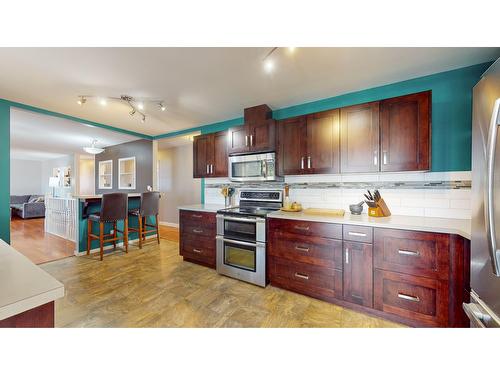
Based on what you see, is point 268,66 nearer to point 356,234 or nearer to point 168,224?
point 356,234

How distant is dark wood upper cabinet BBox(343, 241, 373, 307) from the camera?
1668 mm

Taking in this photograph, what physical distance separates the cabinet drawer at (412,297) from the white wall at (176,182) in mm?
4304

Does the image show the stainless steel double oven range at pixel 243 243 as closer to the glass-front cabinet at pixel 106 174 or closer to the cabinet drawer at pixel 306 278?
the cabinet drawer at pixel 306 278

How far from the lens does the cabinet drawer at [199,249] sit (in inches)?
105

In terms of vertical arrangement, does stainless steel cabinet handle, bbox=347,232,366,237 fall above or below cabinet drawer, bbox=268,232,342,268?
above

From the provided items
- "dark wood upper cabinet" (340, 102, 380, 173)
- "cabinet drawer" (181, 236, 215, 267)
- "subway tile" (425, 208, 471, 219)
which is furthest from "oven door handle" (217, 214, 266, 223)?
"subway tile" (425, 208, 471, 219)

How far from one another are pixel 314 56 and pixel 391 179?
152cm

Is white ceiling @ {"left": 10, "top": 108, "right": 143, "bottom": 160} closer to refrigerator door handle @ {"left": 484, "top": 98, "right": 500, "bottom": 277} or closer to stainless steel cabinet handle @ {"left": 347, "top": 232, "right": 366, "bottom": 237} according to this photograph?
stainless steel cabinet handle @ {"left": 347, "top": 232, "right": 366, "bottom": 237}

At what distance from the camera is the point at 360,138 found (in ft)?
6.52

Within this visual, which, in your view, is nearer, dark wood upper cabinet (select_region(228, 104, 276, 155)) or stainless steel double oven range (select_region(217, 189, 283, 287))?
stainless steel double oven range (select_region(217, 189, 283, 287))

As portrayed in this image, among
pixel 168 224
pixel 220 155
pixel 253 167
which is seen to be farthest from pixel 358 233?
pixel 168 224

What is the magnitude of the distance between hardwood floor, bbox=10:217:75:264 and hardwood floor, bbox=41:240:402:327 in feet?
1.86

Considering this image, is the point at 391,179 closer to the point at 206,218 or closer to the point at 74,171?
the point at 206,218
